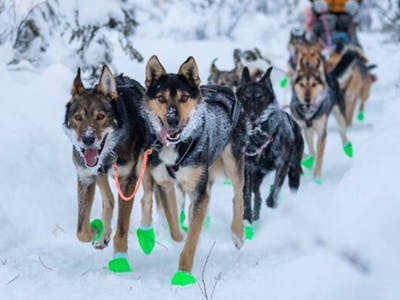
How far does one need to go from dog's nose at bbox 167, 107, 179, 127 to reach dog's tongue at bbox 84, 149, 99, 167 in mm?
418

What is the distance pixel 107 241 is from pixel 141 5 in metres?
8.61

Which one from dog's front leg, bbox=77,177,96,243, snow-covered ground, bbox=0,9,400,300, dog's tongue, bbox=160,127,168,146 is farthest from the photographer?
dog's front leg, bbox=77,177,96,243

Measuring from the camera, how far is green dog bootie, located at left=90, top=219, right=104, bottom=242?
4.14 metres

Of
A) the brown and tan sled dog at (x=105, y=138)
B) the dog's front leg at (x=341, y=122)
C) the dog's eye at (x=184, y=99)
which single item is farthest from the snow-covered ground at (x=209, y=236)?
the dog's front leg at (x=341, y=122)

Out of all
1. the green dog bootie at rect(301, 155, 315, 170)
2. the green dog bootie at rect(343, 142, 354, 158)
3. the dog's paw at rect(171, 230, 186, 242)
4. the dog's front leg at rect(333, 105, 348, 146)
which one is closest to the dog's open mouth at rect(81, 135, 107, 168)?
the dog's paw at rect(171, 230, 186, 242)

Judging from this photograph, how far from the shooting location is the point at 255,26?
22.8 m

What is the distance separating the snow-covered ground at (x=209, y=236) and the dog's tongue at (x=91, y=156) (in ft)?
1.93

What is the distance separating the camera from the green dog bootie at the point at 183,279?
11.8ft

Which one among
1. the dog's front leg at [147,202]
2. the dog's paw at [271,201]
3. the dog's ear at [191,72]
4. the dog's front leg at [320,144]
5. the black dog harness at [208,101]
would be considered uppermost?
the dog's ear at [191,72]

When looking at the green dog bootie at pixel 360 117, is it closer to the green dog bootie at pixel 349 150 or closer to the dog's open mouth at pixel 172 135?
the green dog bootie at pixel 349 150

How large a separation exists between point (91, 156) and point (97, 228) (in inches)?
23.5

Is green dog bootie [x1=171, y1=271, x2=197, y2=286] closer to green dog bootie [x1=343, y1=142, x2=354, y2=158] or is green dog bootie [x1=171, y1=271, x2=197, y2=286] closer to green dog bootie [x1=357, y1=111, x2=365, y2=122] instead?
green dog bootie [x1=343, y1=142, x2=354, y2=158]

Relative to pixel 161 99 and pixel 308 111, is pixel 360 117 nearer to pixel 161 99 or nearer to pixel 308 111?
pixel 308 111

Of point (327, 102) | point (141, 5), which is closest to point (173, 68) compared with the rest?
point (141, 5)
